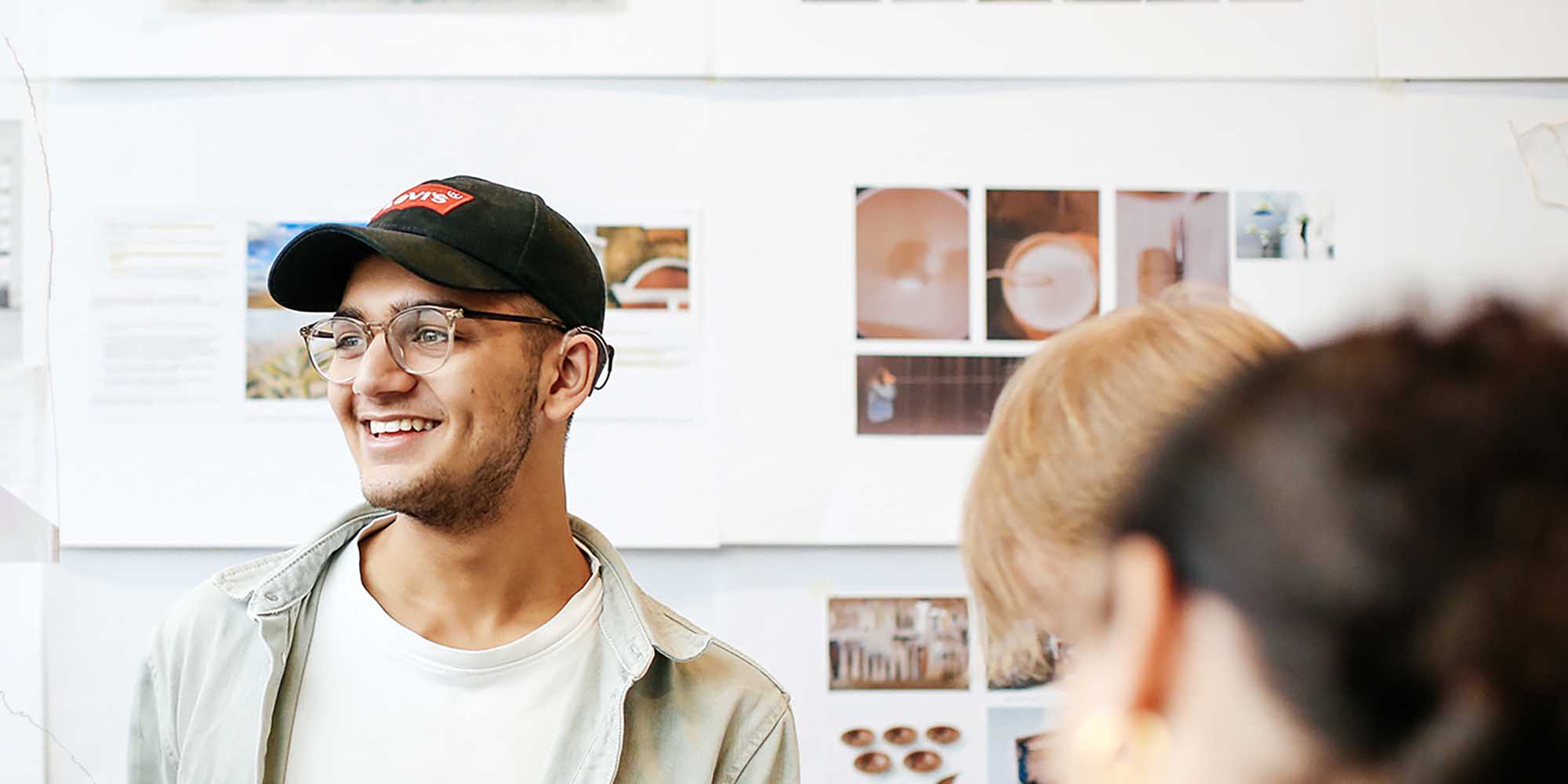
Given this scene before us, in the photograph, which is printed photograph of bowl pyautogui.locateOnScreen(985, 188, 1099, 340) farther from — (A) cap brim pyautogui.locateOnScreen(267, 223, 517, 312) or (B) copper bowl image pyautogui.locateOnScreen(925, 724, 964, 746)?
(A) cap brim pyautogui.locateOnScreen(267, 223, 517, 312)

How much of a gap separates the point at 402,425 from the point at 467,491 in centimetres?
9

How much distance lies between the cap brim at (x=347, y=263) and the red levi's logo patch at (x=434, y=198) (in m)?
0.04

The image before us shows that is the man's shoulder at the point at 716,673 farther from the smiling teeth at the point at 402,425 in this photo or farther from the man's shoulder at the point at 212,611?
the man's shoulder at the point at 212,611

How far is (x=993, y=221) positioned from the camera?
173 cm

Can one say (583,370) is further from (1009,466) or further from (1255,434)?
(1255,434)

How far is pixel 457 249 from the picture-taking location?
1.20 meters

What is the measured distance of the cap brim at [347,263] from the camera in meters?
1.15

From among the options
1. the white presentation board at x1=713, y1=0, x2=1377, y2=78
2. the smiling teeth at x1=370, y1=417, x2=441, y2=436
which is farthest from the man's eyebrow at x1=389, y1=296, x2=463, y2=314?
the white presentation board at x1=713, y1=0, x2=1377, y2=78

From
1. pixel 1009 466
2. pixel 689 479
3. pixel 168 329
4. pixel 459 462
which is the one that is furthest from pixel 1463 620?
pixel 168 329

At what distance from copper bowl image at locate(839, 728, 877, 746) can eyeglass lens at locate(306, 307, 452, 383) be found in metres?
0.81

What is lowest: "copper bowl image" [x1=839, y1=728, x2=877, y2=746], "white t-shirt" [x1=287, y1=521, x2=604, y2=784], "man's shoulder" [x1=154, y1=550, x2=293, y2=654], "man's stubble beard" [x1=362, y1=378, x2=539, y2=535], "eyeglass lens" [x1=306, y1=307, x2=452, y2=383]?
"copper bowl image" [x1=839, y1=728, x2=877, y2=746]

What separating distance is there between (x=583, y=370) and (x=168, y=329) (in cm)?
74

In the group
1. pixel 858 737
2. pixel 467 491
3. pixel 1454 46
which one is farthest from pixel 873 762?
pixel 1454 46

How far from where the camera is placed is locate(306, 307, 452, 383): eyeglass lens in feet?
3.94
